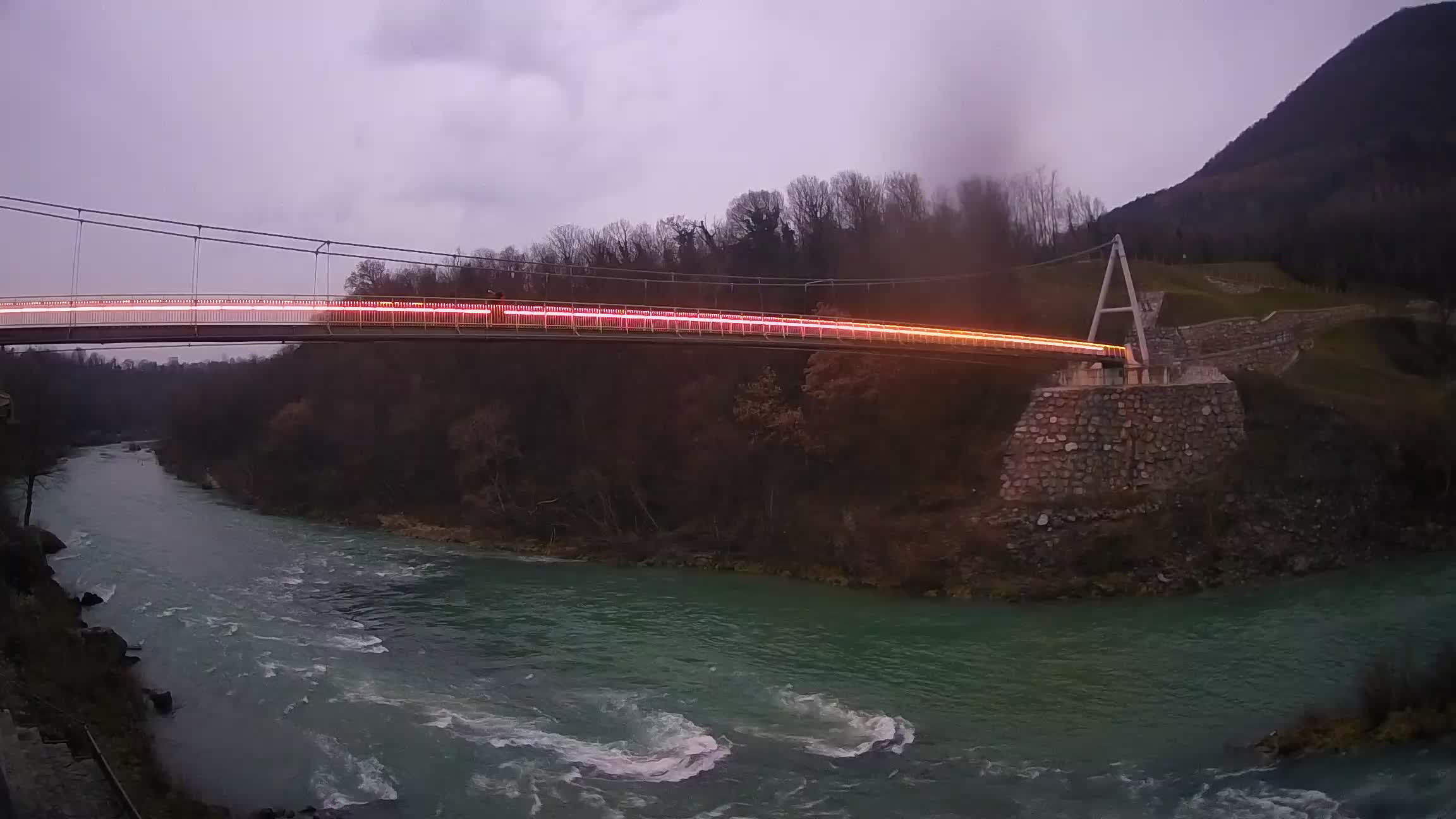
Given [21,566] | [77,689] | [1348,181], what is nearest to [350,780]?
[77,689]

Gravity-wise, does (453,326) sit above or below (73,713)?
above

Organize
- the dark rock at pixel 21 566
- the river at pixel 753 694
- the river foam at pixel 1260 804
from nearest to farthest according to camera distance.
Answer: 1. the river foam at pixel 1260 804
2. the river at pixel 753 694
3. the dark rock at pixel 21 566

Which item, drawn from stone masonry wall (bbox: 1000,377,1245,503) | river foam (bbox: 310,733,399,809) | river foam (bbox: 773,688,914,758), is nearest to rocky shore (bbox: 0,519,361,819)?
river foam (bbox: 310,733,399,809)

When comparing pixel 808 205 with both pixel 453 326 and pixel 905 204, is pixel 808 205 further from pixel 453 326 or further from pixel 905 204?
pixel 453 326

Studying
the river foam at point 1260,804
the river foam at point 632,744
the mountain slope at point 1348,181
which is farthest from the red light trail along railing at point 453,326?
the mountain slope at point 1348,181

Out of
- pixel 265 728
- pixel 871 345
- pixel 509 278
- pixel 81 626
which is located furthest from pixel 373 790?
pixel 509 278

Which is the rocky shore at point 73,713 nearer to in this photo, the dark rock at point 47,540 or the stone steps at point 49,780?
the stone steps at point 49,780
